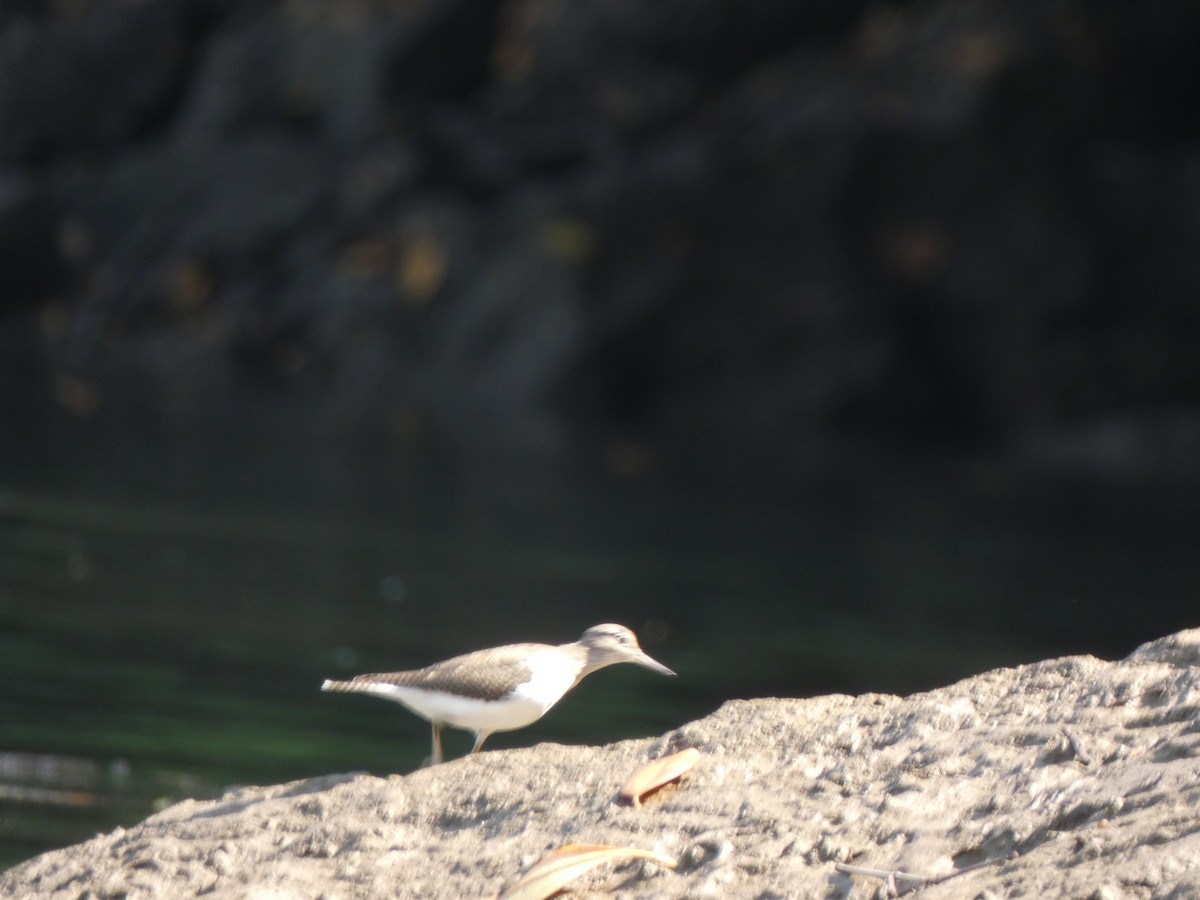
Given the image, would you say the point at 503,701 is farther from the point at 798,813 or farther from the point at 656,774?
the point at 798,813

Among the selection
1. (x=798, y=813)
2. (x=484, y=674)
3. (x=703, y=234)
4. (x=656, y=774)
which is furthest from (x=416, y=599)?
(x=703, y=234)

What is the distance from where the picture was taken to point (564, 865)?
4.37 metres

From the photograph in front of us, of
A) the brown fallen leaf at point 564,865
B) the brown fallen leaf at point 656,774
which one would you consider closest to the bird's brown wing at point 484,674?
the brown fallen leaf at point 656,774

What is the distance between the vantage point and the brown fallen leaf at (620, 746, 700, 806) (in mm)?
4848

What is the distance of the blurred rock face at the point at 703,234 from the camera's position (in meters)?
26.7

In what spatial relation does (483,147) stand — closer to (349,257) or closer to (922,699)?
(349,257)

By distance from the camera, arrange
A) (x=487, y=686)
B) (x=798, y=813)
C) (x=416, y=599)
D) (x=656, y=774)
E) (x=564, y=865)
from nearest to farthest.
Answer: (x=564, y=865)
(x=798, y=813)
(x=656, y=774)
(x=487, y=686)
(x=416, y=599)

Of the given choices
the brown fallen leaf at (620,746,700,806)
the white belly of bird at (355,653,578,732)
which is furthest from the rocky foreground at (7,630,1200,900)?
the white belly of bird at (355,653,578,732)

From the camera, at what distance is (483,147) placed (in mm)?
30359

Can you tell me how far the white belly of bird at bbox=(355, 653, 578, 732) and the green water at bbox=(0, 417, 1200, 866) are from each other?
158 centimetres

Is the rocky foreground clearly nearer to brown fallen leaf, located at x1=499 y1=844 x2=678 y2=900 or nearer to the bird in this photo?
brown fallen leaf, located at x1=499 y1=844 x2=678 y2=900

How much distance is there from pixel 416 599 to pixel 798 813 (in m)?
8.53

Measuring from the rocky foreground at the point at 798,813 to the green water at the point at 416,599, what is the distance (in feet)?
5.02

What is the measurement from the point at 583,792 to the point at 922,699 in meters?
1.00
